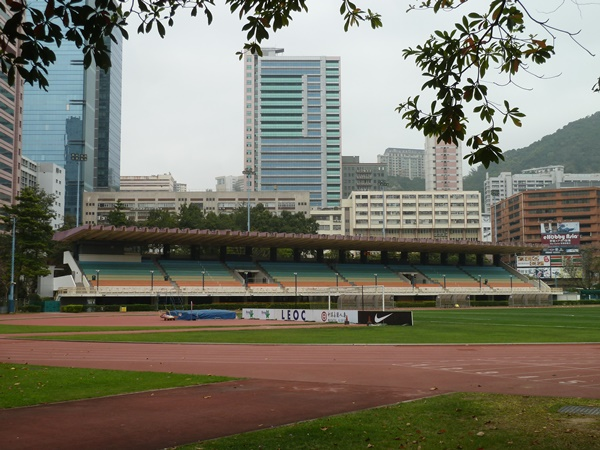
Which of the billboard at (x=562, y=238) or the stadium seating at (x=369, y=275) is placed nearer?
the stadium seating at (x=369, y=275)

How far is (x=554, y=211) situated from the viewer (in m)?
165

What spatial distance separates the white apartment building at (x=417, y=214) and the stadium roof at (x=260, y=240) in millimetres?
85752

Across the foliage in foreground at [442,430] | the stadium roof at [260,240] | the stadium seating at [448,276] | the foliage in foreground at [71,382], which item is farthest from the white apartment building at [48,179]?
the foliage in foreground at [442,430]

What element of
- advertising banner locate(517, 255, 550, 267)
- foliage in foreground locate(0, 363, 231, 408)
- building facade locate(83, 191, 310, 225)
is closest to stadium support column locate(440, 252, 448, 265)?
advertising banner locate(517, 255, 550, 267)

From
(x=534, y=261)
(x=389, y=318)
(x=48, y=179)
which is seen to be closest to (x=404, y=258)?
(x=534, y=261)

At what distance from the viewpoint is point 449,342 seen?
27266 mm

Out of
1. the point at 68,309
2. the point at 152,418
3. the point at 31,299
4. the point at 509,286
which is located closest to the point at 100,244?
the point at 31,299

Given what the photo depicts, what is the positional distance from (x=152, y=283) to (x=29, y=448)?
61.0 meters

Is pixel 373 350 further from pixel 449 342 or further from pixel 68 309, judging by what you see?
pixel 68 309

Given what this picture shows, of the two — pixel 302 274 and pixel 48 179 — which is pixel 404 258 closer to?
pixel 302 274

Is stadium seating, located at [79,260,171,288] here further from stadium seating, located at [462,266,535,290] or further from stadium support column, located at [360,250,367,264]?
stadium seating, located at [462,266,535,290]

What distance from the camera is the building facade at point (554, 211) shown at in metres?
161

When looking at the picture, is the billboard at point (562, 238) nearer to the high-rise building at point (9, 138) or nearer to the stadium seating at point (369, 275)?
the stadium seating at point (369, 275)

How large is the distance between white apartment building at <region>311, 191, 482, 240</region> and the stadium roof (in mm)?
85752
